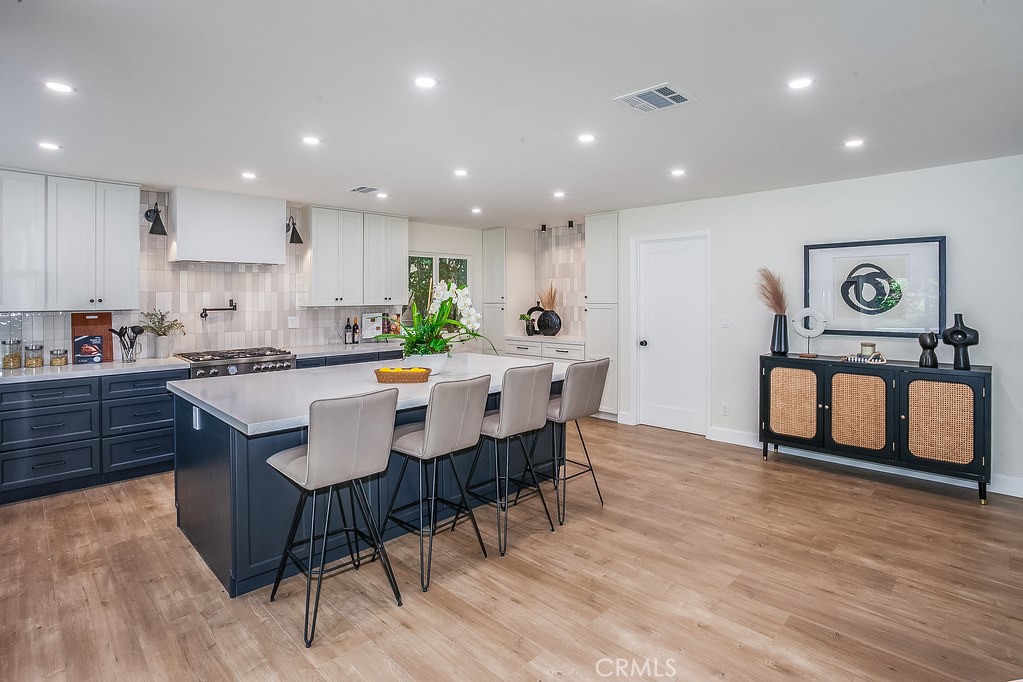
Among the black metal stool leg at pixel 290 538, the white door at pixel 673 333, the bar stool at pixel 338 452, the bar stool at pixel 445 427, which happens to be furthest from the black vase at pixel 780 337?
the black metal stool leg at pixel 290 538

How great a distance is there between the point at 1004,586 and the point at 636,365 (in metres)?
3.70

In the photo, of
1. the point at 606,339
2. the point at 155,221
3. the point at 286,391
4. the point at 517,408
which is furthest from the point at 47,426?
the point at 606,339

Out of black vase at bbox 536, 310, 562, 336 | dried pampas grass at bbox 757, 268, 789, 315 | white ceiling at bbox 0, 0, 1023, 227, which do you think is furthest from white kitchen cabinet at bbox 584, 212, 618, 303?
white ceiling at bbox 0, 0, 1023, 227

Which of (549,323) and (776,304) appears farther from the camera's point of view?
(549,323)

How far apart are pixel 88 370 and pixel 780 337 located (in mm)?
5673

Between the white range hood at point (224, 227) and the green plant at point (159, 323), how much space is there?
1.69 feet

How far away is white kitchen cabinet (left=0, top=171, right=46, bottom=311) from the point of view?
409 centimetres

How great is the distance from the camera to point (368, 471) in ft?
7.80

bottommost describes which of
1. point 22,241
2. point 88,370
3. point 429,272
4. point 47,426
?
point 47,426

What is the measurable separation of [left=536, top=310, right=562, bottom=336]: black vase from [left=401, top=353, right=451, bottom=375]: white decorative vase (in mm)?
3657

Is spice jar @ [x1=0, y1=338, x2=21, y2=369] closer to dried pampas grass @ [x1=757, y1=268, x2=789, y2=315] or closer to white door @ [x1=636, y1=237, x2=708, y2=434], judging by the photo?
white door @ [x1=636, y1=237, x2=708, y2=434]

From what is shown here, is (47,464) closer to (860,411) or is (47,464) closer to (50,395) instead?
(50,395)

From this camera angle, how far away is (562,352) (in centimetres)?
678

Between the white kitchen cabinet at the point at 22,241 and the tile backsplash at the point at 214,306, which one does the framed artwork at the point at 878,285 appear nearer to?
the tile backsplash at the point at 214,306
